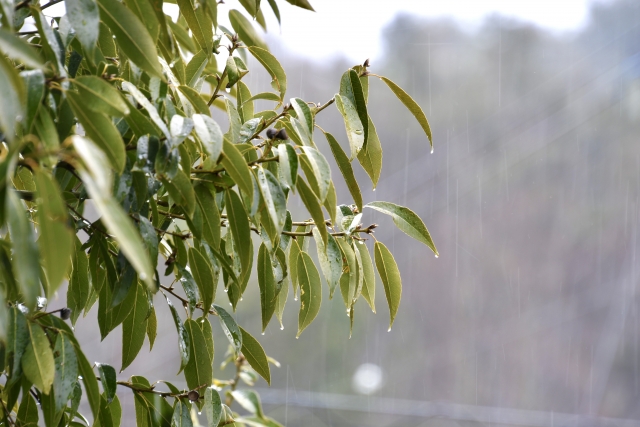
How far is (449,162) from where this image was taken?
173 centimetres

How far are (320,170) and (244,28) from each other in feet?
0.90

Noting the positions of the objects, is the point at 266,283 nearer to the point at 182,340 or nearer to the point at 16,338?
the point at 182,340

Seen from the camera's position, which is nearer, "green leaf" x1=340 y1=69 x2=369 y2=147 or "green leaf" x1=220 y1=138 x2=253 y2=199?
"green leaf" x1=220 y1=138 x2=253 y2=199

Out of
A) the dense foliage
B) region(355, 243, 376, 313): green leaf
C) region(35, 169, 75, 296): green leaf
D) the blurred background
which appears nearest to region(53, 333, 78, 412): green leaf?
the dense foliage

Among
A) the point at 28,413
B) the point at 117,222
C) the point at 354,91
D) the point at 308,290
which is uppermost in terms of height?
the point at 354,91

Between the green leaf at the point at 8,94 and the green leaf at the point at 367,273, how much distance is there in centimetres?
42

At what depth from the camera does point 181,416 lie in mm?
579

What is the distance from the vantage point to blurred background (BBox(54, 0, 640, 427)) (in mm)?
1602

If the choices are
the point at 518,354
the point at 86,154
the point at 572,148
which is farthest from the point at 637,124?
the point at 86,154

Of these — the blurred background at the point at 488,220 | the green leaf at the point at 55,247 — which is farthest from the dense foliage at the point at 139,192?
the blurred background at the point at 488,220

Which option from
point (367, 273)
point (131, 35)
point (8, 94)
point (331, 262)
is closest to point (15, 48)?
point (8, 94)

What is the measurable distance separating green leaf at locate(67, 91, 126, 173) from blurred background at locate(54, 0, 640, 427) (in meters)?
1.36

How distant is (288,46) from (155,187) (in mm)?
1387

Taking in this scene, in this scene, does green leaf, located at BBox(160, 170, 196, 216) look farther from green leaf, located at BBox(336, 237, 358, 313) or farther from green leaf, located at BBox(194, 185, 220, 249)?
green leaf, located at BBox(336, 237, 358, 313)
